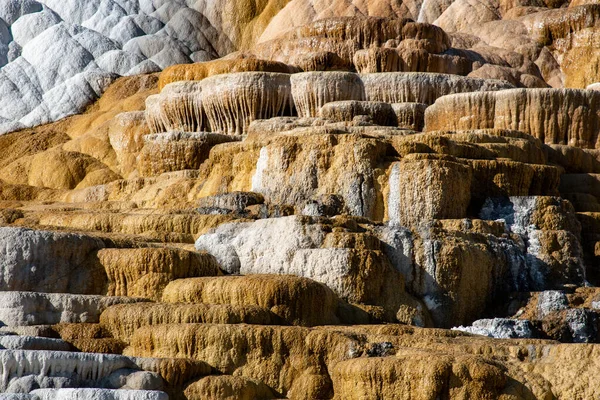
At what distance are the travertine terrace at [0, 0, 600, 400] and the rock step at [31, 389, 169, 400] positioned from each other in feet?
0.09

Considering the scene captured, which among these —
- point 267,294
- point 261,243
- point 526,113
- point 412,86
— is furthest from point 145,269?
point 412,86

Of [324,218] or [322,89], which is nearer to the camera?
[324,218]

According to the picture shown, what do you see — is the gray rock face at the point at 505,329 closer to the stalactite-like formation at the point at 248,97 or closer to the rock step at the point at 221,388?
the rock step at the point at 221,388

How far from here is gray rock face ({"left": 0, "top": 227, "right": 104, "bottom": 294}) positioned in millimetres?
21531

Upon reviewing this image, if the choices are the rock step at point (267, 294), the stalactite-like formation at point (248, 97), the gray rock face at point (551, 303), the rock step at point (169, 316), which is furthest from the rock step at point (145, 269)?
the stalactite-like formation at point (248, 97)

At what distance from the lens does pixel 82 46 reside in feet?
177

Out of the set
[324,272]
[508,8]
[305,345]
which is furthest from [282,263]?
[508,8]

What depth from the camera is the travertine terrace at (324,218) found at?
17438 mm

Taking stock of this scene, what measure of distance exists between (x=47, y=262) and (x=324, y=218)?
5.12m

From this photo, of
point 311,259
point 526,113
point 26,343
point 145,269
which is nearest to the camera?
point 26,343

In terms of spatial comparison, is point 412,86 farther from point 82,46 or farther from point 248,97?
point 82,46

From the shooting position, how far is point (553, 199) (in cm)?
2727

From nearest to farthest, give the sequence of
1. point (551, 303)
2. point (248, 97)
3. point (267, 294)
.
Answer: point (267, 294) → point (551, 303) → point (248, 97)

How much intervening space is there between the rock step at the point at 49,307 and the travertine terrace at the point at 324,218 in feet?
0.12
